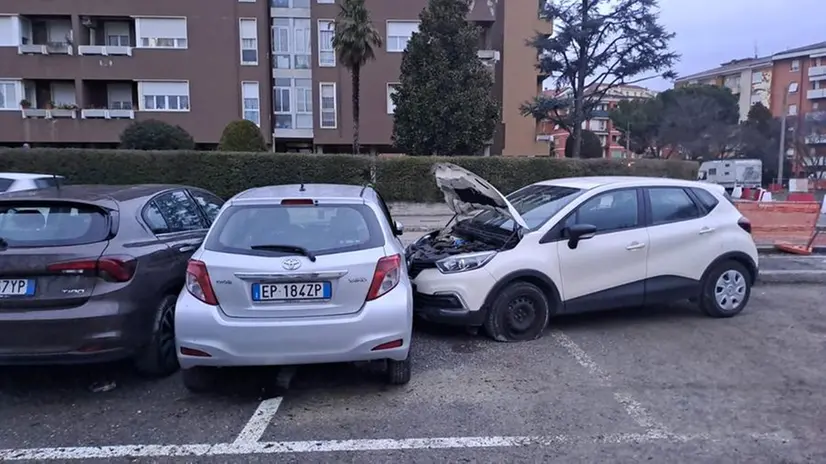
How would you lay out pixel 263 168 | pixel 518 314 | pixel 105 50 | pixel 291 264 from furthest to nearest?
pixel 105 50, pixel 263 168, pixel 518 314, pixel 291 264

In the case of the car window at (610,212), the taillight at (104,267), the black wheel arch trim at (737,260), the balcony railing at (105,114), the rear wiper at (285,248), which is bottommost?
the black wheel arch trim at (737,260)

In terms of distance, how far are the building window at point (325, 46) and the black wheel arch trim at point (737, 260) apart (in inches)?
1043

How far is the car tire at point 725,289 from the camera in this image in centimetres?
612

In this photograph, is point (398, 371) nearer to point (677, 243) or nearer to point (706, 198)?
point (677, 243)

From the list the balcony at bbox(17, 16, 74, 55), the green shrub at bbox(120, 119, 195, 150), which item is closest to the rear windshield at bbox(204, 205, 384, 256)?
the green shrub at bbox(120, 119, 195, 150)

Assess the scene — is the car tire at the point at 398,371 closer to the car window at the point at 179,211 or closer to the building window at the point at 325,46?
the car window at the point at 179,211

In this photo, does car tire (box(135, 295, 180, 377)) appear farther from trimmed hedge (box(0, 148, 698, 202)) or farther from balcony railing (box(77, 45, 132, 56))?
balcony railing (box(77, 45, 132, 56))

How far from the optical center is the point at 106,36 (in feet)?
98.5

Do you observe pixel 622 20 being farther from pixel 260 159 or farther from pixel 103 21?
pixel 103 21

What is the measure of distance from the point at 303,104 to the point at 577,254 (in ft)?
88.0

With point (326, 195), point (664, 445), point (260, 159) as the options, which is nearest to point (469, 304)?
point (326, 195)

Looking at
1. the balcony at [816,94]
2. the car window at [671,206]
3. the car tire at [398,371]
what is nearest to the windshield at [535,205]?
the car window at [671,206]

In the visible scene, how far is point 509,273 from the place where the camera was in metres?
5.25

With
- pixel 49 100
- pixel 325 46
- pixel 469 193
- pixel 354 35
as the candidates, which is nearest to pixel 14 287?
pixel 469 193
